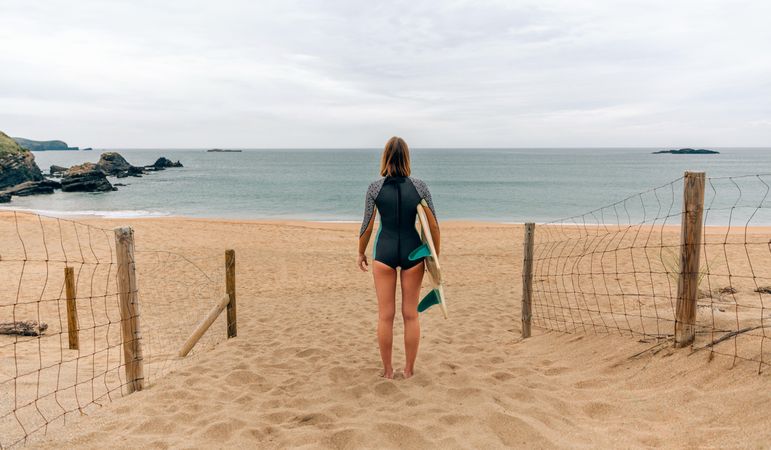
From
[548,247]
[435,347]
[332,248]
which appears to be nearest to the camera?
[435,347]

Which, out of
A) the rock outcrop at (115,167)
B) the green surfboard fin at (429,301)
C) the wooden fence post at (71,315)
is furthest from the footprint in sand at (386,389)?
the rock outcrop at (115,167)

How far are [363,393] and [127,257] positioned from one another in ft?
7.66

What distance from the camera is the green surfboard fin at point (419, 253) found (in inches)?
153

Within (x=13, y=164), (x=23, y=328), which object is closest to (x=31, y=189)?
(x=13, y=164)

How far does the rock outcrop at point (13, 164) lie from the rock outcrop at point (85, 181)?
5.22 metres

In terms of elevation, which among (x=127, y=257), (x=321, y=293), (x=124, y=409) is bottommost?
(x=321, y=293)

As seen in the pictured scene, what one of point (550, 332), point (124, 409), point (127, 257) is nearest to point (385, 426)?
point (124, 409)

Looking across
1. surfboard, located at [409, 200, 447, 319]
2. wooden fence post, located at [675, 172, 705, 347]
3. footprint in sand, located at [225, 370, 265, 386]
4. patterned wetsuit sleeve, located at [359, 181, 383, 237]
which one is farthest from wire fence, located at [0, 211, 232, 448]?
wooden fence post, located at [675, 172, 705, 347]

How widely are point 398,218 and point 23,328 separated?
5.61 m

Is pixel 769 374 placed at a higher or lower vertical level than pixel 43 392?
higher

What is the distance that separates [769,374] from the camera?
3195 mm

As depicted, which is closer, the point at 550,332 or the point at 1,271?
the point at 550,332

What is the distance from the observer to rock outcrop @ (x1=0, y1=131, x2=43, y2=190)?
43.0 metres

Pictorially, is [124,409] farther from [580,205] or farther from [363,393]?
[580,205]
